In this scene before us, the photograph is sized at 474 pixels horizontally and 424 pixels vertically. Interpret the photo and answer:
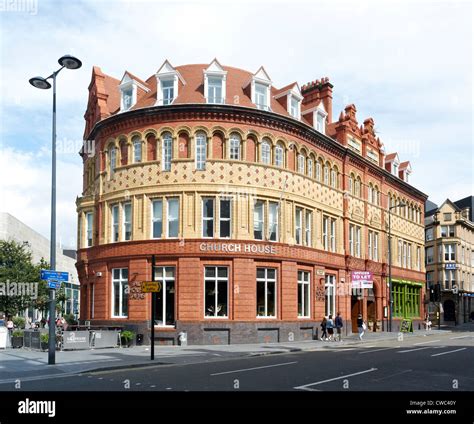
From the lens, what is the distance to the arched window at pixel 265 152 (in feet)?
111

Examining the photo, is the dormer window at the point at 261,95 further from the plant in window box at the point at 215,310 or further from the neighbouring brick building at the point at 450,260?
the neighbouring brick building at the point at 450,260

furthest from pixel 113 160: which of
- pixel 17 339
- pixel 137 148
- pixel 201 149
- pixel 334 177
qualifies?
pixel 334 177

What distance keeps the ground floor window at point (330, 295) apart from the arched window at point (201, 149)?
41.2 ft

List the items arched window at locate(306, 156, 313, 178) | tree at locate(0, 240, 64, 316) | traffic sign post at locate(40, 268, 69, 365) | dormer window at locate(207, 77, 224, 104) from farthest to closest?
tree at locate(0, 240, 64, 316)
arched window at locate(306, 156, 313, 178)
dormer window at locate(207, 77, 224, 104)
traffic sign post at locate(40, 268, 69, 365)

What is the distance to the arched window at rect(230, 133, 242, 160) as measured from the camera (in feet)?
107

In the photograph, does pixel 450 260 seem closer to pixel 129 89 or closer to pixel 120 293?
pixel 120 293

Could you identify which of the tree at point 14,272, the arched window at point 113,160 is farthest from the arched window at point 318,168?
the tree at point 14,272

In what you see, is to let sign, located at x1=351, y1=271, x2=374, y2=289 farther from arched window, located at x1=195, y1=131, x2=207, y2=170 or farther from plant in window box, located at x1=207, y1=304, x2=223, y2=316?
arched window, located at x1=195, y1=131, x2=207, y2=170

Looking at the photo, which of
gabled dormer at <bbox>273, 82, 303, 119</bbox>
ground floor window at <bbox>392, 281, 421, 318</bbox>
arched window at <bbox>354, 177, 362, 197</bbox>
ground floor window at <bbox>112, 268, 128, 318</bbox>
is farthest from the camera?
ground floor window at <bbox>392, 281, 421, 318</bbox>

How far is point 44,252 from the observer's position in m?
108

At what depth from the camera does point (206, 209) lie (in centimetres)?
3189

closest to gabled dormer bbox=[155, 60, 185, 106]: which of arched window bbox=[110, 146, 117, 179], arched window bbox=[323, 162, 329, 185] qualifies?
arched window bbox=[110, 146, 117, 179]

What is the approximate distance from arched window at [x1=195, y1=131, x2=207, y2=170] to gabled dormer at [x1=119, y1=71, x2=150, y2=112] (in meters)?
4.92
